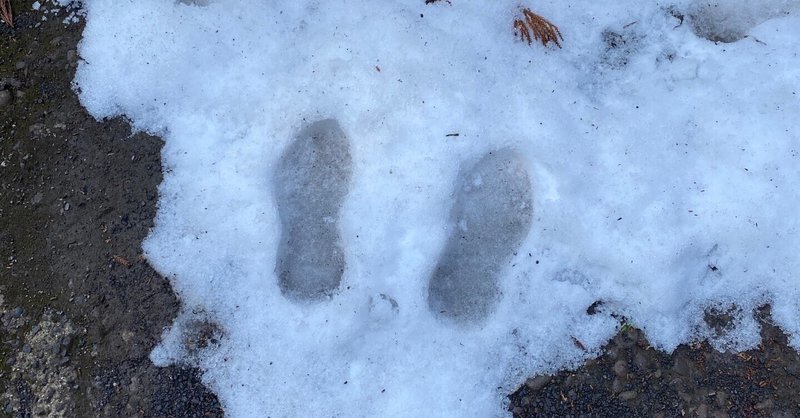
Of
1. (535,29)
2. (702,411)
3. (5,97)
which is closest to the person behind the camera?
(702,411)

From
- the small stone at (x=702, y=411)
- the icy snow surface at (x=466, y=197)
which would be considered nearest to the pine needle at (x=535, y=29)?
the icy snow surface at (x=466, y=197)

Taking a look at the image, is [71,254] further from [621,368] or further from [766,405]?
[766,405]

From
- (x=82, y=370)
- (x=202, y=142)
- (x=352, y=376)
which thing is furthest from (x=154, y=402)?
(x=202, y=142)

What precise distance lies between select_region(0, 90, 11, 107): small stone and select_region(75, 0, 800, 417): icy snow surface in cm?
99

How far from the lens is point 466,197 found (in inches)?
132

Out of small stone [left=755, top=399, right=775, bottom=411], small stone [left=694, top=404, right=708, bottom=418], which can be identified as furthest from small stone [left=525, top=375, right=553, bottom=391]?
small stone [left=755, top=399, right=775, bottom=411]

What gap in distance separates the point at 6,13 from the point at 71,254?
5.43ft

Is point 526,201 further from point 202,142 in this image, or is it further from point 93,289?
point 93,289

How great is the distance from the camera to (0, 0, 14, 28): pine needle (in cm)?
357

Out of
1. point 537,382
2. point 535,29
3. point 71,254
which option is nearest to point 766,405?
point 537,382

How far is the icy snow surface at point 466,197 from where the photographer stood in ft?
10.9

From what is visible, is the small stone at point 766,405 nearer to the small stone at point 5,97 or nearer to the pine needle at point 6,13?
the small stone at point 5,97

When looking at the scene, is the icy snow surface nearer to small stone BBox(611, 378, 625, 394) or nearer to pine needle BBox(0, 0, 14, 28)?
small stone BBox(611, 378, 625, 394)

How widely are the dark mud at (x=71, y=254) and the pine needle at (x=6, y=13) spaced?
0.05 meters
